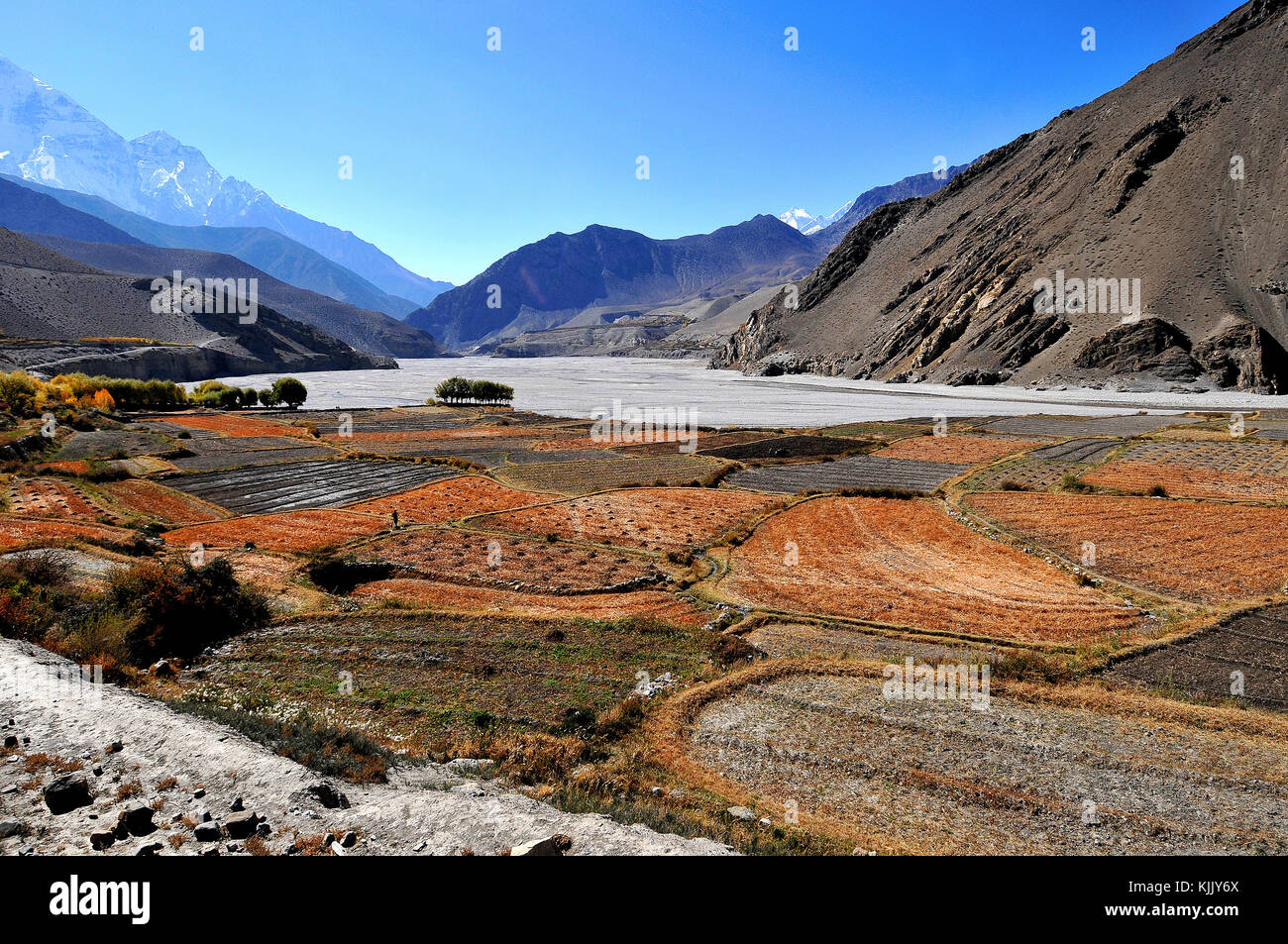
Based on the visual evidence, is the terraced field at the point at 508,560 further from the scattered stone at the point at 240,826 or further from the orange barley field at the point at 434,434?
the orange barley field at the point at 434,434

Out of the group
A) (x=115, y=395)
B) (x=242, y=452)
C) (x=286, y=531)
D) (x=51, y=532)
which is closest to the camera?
(x=51, y=532)

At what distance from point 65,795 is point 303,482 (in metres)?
39.8

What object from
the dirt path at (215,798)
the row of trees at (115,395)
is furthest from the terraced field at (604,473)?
the row of trees at (115,395)

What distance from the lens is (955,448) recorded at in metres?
54.8

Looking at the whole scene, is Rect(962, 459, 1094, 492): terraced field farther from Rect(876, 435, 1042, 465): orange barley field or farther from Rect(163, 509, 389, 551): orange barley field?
Rect(163, 509, 389, 551): orange barley field

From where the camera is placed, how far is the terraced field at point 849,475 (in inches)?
1620

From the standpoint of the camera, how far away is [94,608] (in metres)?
16.4

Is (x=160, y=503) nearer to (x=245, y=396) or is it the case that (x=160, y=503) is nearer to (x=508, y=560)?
(x=508, y=560)

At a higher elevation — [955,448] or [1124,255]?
[1124,255]

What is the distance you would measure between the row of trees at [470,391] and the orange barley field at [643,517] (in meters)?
77.8

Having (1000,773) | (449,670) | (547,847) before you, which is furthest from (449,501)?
(547,847)

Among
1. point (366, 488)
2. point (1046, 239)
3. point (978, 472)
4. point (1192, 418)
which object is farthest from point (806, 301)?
point (366, 488)

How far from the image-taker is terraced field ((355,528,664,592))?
2370cm
